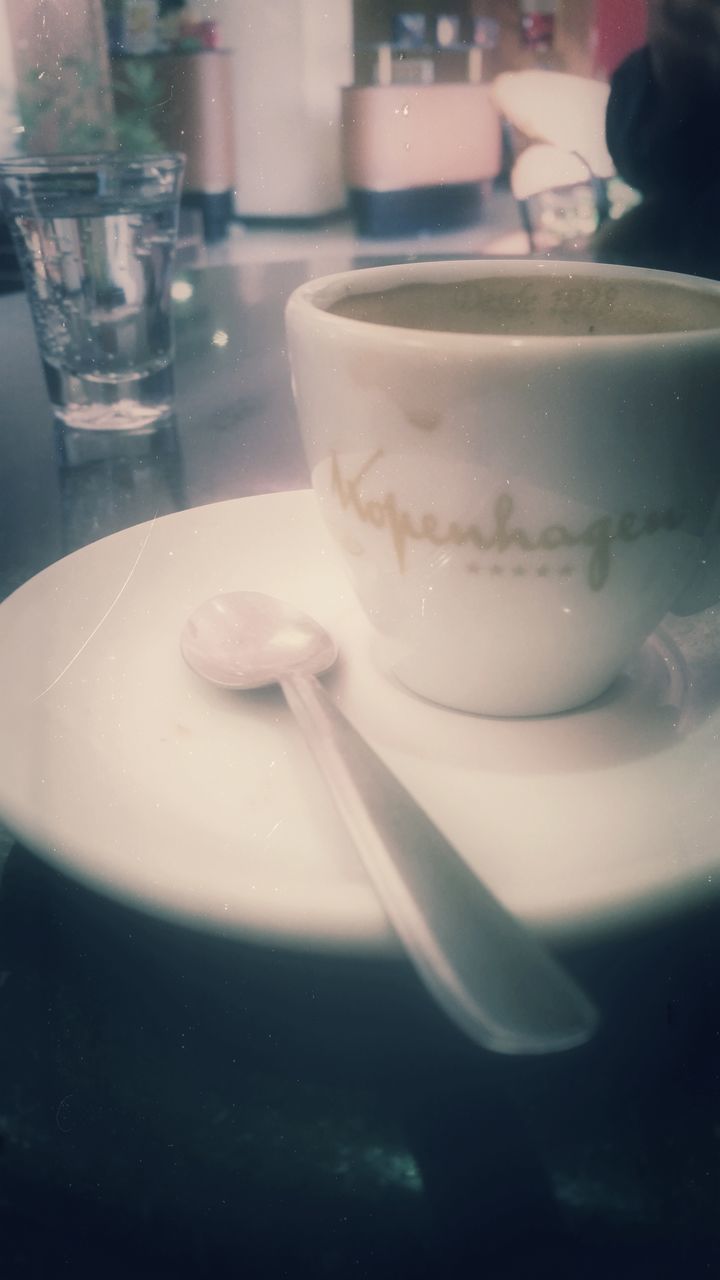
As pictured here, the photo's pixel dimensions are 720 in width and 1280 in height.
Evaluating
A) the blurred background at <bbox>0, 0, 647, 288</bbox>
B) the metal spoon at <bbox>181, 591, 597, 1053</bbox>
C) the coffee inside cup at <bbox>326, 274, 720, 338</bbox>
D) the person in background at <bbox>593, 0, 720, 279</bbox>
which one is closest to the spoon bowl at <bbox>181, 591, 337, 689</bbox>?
the metal spoon at <bbox>181, 591, 597, 1053</bbox>

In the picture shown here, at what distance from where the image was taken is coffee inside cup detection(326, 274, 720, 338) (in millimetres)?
293

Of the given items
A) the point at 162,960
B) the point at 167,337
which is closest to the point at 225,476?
the point at 167,337

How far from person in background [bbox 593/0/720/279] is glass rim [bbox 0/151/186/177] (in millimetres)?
387

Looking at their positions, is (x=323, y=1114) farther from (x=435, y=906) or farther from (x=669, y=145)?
(x=669, y=145)

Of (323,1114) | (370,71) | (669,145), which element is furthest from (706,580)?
(370,71)

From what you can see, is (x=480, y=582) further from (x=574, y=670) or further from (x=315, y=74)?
(x=315, y=74)

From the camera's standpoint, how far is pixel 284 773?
222 mm

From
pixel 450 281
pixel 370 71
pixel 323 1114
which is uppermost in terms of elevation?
pixel 370 71

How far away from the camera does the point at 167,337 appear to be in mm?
543

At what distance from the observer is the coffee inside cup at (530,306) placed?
11.5 inches

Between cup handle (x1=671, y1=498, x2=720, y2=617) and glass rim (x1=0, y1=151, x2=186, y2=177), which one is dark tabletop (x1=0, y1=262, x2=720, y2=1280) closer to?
cup handle (x1=671, y1=498, x2=720, y2=617)

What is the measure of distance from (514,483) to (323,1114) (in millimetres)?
148

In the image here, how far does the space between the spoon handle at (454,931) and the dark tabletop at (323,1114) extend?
13 millimetres

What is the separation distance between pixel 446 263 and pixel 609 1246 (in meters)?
0.30
